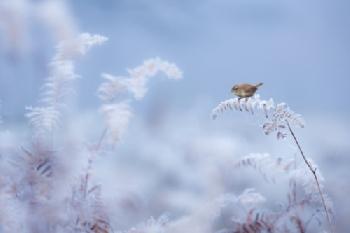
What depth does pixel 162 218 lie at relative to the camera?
3.62ft

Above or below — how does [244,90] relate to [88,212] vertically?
above

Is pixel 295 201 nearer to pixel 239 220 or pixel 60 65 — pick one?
pixel 239 220

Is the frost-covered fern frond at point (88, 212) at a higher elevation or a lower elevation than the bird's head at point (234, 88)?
lower

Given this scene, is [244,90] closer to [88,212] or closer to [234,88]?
[234,88]

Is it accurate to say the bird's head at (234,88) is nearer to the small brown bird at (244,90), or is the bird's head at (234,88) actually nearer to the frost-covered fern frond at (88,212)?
the small brown bird at (244,90)

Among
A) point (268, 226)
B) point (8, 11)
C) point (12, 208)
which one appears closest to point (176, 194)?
point (268, 226)

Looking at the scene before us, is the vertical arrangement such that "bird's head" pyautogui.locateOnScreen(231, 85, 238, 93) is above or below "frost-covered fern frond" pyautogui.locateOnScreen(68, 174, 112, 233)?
above

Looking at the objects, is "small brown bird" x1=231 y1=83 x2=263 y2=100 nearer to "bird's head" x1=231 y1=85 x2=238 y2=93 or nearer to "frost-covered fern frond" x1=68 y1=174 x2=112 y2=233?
"bird's head" x1=231 y1=85 x2=238 y2=93

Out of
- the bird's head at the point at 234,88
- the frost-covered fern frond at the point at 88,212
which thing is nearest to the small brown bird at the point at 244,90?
the bird's head at the point at 234,88

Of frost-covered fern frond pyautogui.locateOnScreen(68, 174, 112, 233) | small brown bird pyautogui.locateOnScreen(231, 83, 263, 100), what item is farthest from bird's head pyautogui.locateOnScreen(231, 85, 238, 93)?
frost-covered fern frond pyautogui.locateOnScreen(68, 174, 112, 233)

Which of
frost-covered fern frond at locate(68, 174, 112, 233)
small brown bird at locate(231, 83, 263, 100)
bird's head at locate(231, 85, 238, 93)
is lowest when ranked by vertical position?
frost-covered fern frond at locate(68, 174, 112, 233)

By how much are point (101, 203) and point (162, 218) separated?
0.14 m

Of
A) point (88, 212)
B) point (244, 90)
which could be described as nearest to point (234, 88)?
point (244, 90)

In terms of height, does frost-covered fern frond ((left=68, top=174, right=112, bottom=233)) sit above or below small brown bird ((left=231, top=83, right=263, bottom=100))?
below
